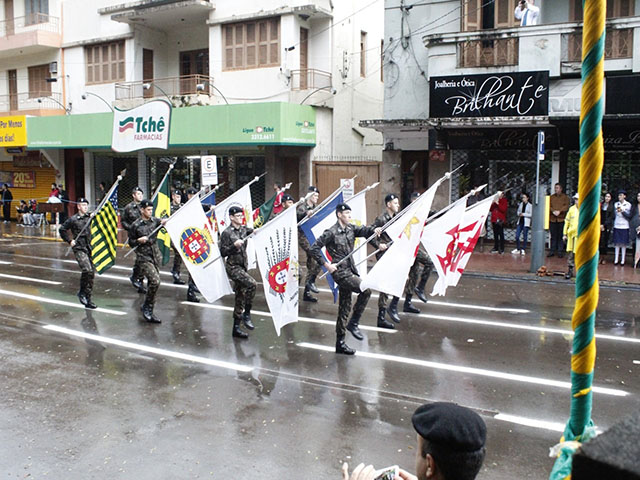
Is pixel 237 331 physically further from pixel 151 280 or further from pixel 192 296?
pixel 192 296

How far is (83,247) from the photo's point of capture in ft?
40.5

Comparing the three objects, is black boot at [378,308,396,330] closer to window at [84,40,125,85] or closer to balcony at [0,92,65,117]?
window at [84,40,125,85]

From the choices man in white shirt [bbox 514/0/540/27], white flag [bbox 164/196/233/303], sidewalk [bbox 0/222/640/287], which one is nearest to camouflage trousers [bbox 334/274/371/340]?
white flag [bbox 164/196/233/303]

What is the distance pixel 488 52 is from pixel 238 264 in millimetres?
11757

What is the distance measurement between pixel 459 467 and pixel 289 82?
2188 centimetres

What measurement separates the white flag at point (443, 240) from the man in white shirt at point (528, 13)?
31.7 feet

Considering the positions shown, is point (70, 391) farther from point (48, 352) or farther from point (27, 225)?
point (27, 225)

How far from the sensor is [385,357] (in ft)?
29.1

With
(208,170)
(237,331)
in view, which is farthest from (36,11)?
(237,331)

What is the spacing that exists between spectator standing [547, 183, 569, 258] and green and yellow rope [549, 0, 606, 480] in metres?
16.9

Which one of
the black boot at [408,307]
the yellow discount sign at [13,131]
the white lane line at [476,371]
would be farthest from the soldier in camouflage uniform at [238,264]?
the yellow discount sign at [13,131]

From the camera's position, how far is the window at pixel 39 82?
30.2 metres

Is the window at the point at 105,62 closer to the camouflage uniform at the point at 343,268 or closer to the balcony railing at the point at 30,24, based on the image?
the balcony railing at the point at 30,24

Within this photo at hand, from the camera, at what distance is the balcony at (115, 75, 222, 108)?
24906 mm
